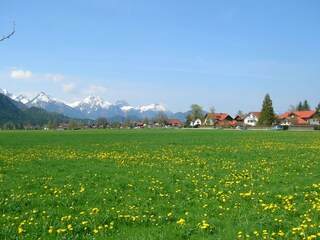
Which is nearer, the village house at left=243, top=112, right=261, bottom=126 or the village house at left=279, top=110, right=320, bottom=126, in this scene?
the village house at left=279, top=110, right=320, bottom=126

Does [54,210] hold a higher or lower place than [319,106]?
lower

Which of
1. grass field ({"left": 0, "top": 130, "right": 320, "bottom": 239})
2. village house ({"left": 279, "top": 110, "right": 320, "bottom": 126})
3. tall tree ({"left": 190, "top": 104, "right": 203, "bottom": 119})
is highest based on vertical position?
tall tree ({"left": 190, "top": 104, "right": 203, "bottom": 119})

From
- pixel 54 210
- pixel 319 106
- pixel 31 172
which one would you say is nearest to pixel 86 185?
pixel 54 210

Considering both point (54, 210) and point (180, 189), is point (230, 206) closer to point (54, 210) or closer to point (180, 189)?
point (180, 189)

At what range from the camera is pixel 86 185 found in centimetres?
1409

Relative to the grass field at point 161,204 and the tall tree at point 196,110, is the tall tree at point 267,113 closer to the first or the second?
the tall tree at point 196,110

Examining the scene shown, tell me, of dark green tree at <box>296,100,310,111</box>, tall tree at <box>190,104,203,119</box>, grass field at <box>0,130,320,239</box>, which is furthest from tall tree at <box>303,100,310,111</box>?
grass field at <box>0,130,320,239</box>

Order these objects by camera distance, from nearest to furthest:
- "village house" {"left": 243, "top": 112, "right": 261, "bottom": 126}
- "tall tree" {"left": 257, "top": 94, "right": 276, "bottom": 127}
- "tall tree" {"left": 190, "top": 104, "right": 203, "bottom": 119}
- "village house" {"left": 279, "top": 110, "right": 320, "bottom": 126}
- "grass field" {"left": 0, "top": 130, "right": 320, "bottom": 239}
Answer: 1. "grass field" {"left": 0, "top": 130, "right": 320, "bottom": 239}
2. "tall tree" {"left": 257, "top": 94, "right": 276, "bottom": 127}
3. "village house" {"left": 279, "top": 110, "right": 320, "bottom": 126}
4. "village house" {"left": 243, "top": 112, "right": 261, "bottom": 126}
5. "tall tree" {"left": 190, "top": 104, "right": 203, "bottom": 119}

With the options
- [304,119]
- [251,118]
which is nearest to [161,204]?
[304,119]

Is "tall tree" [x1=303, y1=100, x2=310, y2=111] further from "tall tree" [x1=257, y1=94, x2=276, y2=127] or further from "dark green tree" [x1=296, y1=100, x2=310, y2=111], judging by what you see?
Answer: "tall tree" [x1=257, y1=94, x2=276, y2=127]

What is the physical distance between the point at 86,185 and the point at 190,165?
25.7 feet

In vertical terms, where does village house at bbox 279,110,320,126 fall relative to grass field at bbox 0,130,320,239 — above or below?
above

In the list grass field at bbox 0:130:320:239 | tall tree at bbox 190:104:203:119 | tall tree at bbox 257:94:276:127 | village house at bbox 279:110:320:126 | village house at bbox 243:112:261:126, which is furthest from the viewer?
tall tree at bbox 190:104:203:119

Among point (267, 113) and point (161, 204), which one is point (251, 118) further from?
point (161, 204)
